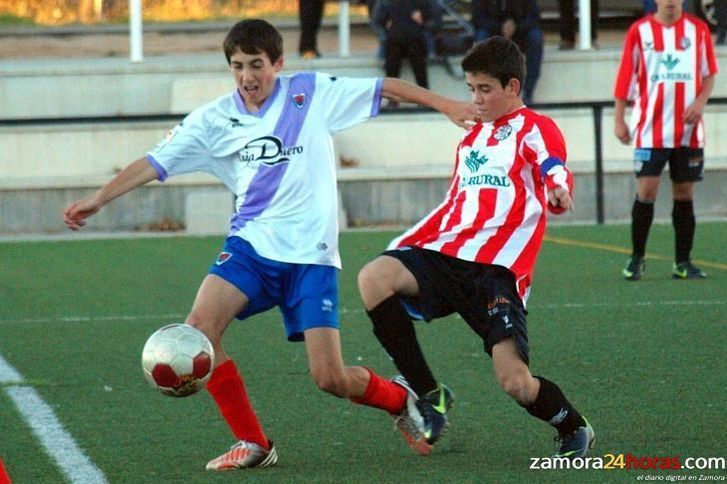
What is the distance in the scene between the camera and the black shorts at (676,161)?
10555 mm

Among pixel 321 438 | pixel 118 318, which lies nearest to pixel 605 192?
pixel 118 318

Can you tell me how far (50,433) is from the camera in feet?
21.0

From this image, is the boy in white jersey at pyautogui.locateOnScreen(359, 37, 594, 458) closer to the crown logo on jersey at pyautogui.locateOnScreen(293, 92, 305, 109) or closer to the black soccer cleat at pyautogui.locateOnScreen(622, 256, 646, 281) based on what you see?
the crown logo on jersey at pyautogui.locateOnScreen(293, 92, 305, 109)

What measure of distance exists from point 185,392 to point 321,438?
82cm

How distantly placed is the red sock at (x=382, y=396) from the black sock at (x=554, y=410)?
0.55 metres

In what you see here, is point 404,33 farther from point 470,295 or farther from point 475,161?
point 470,295

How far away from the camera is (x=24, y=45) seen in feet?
71.9

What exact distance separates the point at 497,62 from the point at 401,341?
108 cm

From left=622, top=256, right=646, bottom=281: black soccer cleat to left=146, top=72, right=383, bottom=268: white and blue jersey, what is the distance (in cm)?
505

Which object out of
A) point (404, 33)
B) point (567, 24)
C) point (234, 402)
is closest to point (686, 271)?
point (234, 402)

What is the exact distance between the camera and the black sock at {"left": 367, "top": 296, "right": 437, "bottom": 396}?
597 centimetres

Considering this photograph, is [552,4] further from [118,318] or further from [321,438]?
[321,438]

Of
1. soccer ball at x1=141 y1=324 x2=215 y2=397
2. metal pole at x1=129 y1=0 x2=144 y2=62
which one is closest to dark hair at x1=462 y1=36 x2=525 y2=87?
soccer ball at x1=141 y1=324 x2=215 y2=397

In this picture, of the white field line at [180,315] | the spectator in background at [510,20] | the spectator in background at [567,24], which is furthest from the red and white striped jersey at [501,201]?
the spectator in background at [567,24]
